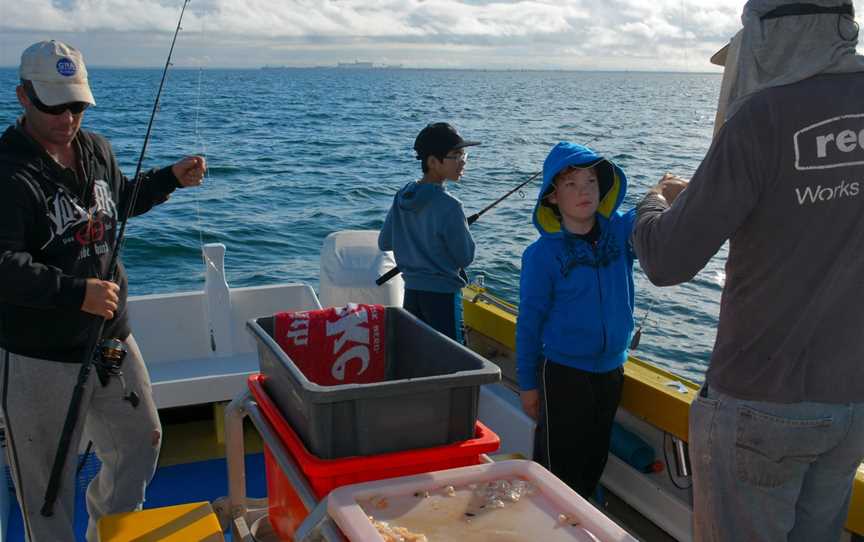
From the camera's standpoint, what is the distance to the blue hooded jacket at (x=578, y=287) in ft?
8.77

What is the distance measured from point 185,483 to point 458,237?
1.61m

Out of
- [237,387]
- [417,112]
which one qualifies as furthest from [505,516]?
[417,112]

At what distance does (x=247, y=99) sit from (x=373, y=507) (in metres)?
40.7

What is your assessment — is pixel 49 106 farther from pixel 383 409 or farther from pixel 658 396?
pixel 658 396

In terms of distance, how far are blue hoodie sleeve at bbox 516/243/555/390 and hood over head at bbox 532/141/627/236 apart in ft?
0.30

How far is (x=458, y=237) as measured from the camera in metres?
3.54

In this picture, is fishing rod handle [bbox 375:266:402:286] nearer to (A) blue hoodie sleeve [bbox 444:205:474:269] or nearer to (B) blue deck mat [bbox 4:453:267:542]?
(A) blue hoodie sleeve [bbox 444:205:474:269]

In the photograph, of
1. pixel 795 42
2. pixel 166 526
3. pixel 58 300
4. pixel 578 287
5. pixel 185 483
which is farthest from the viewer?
pixel 185 483

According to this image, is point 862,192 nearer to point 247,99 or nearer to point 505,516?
point 505,516

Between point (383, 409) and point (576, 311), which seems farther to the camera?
point (576, 311)

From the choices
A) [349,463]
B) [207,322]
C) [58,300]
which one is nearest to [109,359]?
[58,300]

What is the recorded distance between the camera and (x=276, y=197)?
14664mm

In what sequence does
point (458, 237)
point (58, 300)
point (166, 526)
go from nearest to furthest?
point (166, 526) → point (58, 300) → point (458, 237)

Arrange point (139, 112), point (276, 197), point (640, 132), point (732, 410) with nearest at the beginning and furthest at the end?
point (732, 410), point (276, 197), point (640, 132), point (139, 112)
